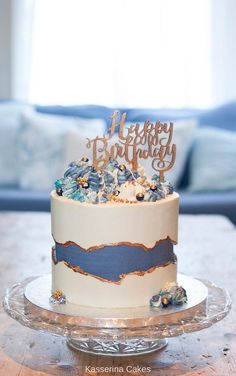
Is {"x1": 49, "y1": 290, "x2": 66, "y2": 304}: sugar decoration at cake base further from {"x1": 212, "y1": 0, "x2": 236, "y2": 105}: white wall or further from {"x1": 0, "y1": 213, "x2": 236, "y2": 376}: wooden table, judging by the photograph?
{"x1": 212, "y1": 0, "x2": 236, "y2": 105}: white wall

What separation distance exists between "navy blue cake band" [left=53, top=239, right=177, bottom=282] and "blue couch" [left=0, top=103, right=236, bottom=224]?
2.28 m

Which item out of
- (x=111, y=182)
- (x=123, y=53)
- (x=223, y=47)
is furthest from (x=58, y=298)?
(x=223, y=47)

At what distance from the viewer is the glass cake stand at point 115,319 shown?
4.02 ft

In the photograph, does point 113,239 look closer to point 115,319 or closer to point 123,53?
point 115,319

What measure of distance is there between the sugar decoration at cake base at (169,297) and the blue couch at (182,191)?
225 centimetres

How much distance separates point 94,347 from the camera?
1.36 m

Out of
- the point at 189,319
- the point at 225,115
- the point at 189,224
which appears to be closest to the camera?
the point at 189,319

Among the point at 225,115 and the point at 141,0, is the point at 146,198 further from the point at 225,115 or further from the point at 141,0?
the point at 141,0

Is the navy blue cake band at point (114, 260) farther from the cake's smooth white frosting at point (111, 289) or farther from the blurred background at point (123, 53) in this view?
the blurred background at point (123, 53)

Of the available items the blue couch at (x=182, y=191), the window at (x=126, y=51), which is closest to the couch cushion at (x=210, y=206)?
the blue couch at (x=182, y=191)

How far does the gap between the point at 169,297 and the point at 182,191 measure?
103 inches

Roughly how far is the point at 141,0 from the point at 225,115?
3.28 feet

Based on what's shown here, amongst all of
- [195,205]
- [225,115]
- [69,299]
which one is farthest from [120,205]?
[225,115]

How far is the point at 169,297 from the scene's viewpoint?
1343 mm
